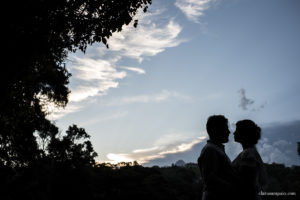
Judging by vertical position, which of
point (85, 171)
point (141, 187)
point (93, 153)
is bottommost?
point (141, 187)

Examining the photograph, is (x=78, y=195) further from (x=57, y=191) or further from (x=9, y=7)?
(x=9, y=7)

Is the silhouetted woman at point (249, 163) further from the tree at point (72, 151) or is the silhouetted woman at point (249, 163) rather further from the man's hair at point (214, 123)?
the tree at point (72, 151)

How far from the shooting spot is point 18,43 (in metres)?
7.83

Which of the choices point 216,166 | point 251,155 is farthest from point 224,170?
point 251,155

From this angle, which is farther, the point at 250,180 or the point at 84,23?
the point at 84,23

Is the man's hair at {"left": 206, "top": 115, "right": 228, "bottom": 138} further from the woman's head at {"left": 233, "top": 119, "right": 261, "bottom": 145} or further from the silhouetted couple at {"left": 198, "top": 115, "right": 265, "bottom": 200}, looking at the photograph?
the woman's head at {"left": 233, "top": 119, "right": 261, "bottom": 145}

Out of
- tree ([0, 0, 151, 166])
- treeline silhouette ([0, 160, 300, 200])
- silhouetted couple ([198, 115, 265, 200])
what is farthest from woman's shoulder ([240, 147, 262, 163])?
treeline silhouette ([0, 160, 300, 200])

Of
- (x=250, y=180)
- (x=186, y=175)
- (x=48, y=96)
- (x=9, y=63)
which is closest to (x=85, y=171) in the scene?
(x=48, y=96)

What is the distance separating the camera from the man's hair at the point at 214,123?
3.73 meters

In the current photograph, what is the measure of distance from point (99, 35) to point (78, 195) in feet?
111

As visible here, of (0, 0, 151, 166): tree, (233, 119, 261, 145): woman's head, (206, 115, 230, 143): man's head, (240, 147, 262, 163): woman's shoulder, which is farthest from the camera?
(0, 0, 151, 166): tree

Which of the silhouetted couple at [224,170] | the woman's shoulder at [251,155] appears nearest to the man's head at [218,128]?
the silhouetted couple at [224,170]

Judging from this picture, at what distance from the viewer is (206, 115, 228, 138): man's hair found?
3727 millimetres

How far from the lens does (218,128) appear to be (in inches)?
147
